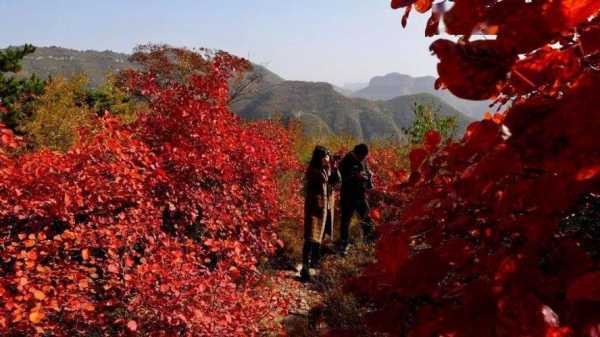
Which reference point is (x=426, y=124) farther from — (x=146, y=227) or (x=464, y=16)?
(x=464, y=16)

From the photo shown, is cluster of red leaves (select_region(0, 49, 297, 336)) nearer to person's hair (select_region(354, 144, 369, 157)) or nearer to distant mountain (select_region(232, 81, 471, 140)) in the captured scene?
person's hair (select_region(354, 144, 369, 157))

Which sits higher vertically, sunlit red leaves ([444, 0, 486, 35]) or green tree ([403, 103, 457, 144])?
green tree ([403, 103, 457, 144])

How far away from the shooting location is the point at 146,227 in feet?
15.9

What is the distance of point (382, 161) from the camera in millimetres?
14633

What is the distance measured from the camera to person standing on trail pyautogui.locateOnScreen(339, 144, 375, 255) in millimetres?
7293

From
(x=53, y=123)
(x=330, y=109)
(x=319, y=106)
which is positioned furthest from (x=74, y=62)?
(x=53, y=123)

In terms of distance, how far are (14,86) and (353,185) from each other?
13.7 meters

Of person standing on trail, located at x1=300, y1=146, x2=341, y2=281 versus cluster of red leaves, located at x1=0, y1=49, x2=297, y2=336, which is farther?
person standing on trail, located at x1=300, y1=146, x2=341, y2=281

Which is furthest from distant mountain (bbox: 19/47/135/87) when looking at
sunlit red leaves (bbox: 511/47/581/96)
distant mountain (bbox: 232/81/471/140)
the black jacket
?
sunlit red leaves (bbox: 511/47/581/96)

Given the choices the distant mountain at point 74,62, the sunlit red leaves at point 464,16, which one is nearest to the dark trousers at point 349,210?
the sunlit red leaves at point 464,16

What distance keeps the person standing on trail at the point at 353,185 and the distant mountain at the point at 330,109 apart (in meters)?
85.7

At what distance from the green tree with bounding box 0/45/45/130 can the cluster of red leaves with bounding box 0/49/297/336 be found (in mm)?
8567

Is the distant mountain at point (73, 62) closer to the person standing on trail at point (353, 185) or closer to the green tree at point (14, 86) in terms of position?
the green tree at point (14, 86)

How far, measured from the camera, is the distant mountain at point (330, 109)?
335 feet
